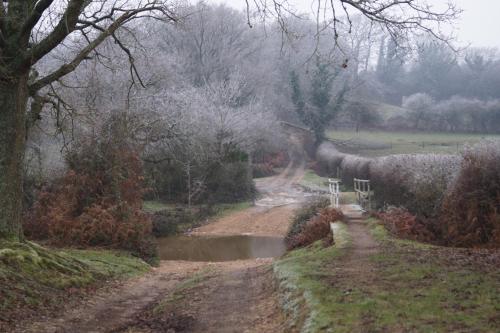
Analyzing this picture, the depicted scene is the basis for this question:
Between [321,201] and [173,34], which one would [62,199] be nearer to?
[321,201]

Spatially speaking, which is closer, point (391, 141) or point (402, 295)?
point (402, 295)

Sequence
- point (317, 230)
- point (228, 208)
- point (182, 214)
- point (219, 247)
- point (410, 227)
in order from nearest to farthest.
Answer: point (410, 227)
point (317, 230)
point (219, 247)
point (182, 214)
point (228, 208)

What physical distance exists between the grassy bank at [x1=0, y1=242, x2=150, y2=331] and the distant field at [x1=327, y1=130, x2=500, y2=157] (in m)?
38.4

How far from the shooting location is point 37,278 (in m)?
10.1

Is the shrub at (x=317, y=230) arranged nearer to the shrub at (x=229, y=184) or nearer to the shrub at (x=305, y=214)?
the shrub at (x=305, y=214)

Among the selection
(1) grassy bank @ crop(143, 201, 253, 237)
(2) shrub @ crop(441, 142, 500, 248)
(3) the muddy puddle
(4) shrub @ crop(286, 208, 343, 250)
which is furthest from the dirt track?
(1) grassy bank @ crop(143, 201, 253, 237)

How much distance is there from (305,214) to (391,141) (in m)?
38.7

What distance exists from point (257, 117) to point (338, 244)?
105 feet

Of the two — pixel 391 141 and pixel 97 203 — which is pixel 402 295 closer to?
pixel 97 203

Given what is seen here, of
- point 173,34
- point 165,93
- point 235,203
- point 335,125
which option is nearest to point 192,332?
point 165,93

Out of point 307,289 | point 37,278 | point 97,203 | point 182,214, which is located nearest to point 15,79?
point 37,278

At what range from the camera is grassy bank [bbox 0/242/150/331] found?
8.61m

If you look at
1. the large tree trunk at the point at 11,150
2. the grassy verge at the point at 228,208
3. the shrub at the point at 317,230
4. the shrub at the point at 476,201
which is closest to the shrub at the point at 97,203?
the shrub at the point at 317,230

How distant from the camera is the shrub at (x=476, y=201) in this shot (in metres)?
15.2
